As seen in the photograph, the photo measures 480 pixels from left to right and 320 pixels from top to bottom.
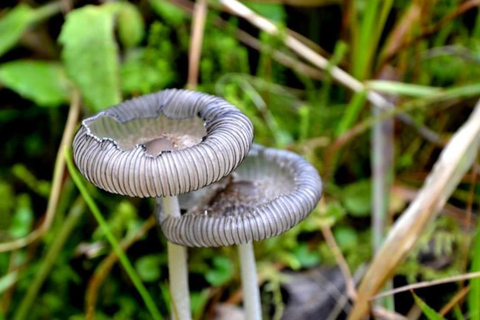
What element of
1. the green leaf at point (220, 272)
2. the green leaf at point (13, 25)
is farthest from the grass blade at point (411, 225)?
the green leaf at point (13, 25)

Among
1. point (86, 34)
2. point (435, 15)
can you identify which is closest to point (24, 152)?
point (86, 34)

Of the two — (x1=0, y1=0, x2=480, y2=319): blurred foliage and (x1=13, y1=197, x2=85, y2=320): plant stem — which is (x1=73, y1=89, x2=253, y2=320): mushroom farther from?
(x1=13, y1=197, x2=85, y2=320): plant stem

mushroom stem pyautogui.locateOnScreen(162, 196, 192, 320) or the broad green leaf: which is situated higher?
the broad green leaf

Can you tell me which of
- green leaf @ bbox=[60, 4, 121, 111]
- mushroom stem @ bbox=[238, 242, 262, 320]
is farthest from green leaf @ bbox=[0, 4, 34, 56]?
mushroom stem @ bbox=[238, 242, 262, 320]

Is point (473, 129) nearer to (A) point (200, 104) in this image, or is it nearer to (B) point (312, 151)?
(B) point (312, 151)

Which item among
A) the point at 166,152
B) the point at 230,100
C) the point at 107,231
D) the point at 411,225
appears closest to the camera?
the point at 166,152

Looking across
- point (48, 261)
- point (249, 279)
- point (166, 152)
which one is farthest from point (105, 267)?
point (166, 152)

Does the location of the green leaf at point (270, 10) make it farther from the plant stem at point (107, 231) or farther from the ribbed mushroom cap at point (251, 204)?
the plant stem at point (107, 231)

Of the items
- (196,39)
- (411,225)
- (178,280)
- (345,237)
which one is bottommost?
(345,237)

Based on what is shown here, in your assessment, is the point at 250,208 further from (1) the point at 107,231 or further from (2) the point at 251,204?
(1) the point at 107,231
